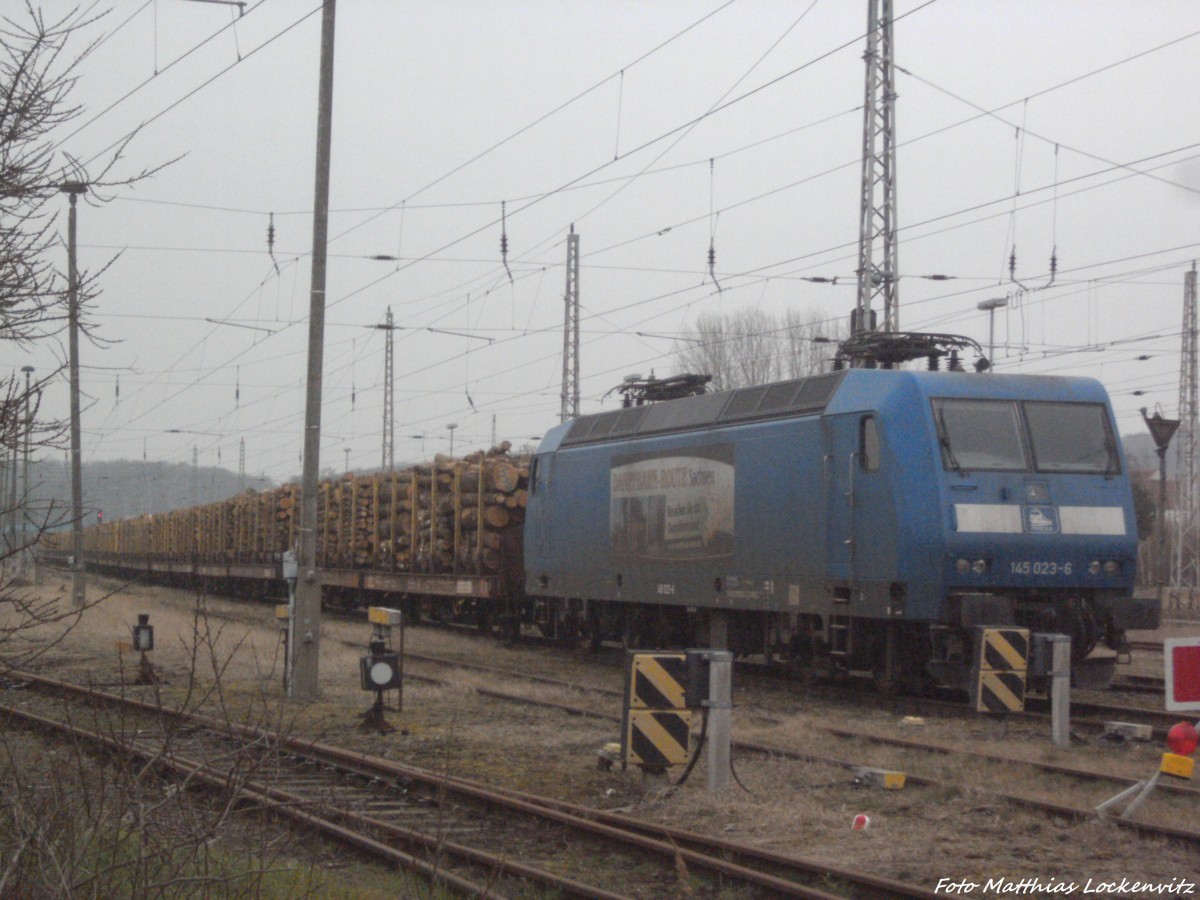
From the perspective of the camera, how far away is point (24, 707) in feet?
46.6

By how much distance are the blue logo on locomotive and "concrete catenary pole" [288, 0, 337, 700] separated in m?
7.43

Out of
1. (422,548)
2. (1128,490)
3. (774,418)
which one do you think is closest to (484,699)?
(774,418)

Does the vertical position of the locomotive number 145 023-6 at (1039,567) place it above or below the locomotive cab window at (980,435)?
below

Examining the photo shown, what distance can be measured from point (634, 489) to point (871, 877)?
1144 centimetres

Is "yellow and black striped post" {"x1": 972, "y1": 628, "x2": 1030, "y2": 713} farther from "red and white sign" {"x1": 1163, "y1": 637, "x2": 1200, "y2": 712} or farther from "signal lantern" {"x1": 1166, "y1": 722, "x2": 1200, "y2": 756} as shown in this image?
"red and white sign" {"x1": 1163, "y1": 637, "x2": 1200, "y2": 712}

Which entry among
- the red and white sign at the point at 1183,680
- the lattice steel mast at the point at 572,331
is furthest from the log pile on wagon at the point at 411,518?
the red and white sign at the point at 1183,680

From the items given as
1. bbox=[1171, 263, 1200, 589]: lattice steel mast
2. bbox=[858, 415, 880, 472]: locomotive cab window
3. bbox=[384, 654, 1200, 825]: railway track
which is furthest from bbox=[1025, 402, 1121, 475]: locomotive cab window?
bbox=[1171, 263, 1200, 589]: lattice steel mast

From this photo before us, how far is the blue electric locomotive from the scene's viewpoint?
12.7 m

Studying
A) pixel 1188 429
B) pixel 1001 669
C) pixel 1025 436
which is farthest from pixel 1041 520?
pixel 1188 429

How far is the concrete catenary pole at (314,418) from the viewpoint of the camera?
47.2ft

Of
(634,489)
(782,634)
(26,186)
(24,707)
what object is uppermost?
(26,186)

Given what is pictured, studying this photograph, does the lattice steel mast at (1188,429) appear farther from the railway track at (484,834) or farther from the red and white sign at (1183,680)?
the railway track at (484,834)

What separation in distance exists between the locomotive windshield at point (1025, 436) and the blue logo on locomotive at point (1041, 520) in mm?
434

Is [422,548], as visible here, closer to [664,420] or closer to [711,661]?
[664,420]
